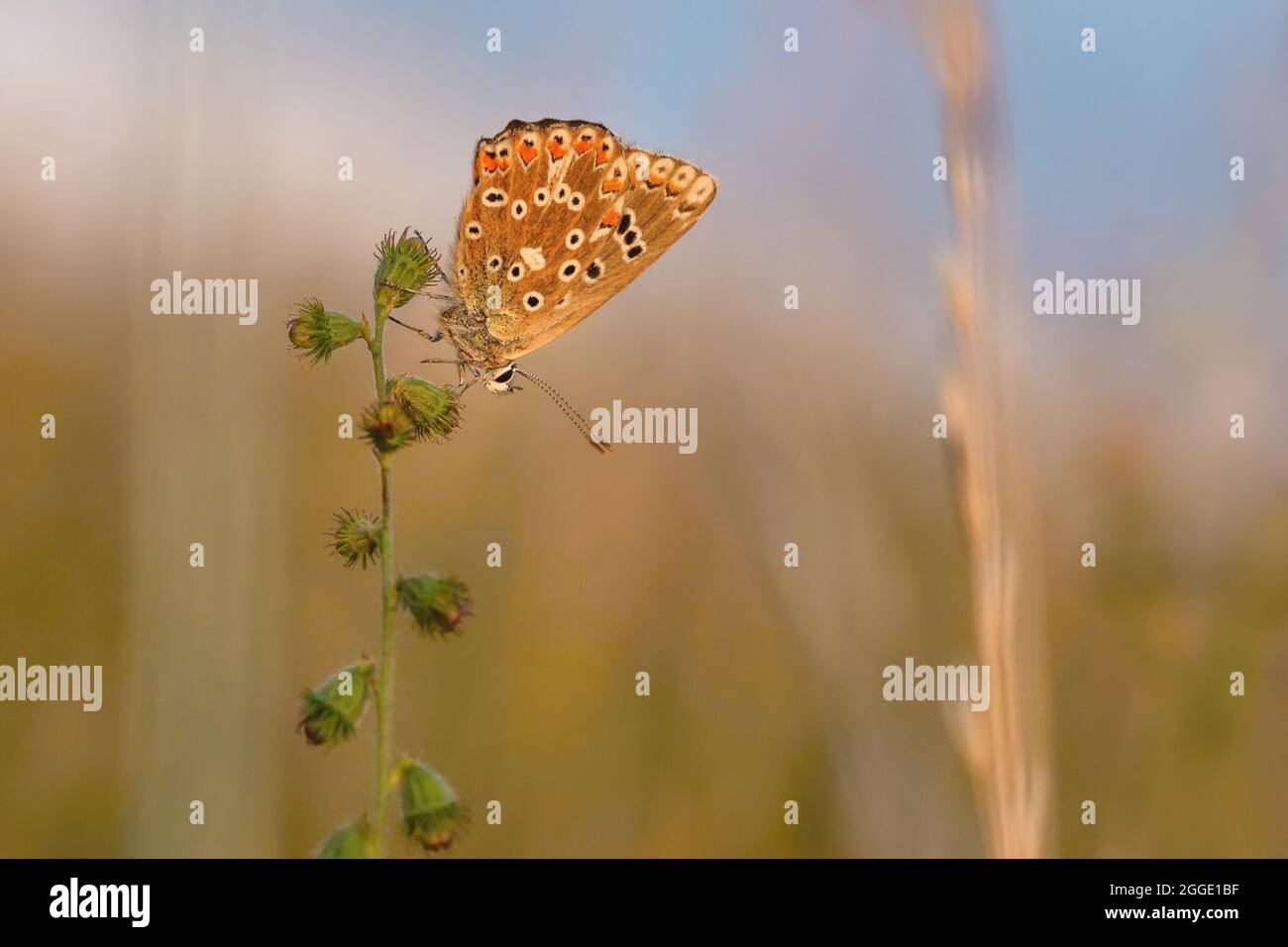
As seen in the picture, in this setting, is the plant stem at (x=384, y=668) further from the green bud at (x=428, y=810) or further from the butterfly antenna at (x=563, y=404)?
the butterfly antenna at (x=563, y=404)

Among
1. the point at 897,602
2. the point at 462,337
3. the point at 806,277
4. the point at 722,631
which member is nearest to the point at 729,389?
the point at 806,277

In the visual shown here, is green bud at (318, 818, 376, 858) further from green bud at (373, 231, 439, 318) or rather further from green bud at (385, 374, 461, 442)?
green bud at (373, 231, 439, 318)

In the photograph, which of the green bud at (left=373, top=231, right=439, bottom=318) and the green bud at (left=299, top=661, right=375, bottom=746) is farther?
the green bud at (left=373, top=231, right=439, bottom=318)

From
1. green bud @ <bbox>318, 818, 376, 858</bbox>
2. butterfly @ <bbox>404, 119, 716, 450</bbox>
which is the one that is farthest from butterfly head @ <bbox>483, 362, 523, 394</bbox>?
green bud @ <bbox>318, 818, 376, 858</bbox>

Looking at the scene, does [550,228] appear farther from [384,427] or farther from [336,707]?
[336,707]

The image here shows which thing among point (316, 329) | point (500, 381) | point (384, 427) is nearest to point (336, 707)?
point (384, 427)

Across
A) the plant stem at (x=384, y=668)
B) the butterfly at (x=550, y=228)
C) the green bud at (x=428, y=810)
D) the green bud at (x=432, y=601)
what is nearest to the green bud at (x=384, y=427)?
the plant stem at (x=384, y=668)

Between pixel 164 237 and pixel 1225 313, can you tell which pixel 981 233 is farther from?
pixel 164 237
